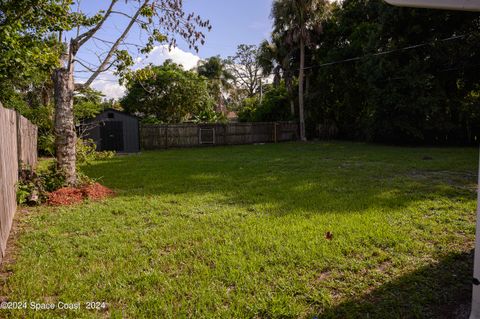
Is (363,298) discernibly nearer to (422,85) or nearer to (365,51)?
(422,85)

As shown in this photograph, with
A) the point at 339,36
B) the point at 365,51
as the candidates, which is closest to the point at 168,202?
the point at 365,51

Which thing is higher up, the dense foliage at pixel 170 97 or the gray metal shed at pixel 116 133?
the dense foliage at pixel 170 97

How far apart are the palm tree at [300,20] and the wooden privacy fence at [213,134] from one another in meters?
1.70

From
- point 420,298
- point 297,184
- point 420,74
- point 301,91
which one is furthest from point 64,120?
point 301,91

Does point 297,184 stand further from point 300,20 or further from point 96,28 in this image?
point 300,20

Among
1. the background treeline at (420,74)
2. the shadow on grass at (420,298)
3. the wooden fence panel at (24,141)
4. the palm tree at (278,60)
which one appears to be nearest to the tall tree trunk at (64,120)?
the wooden fence panel at (24,141)

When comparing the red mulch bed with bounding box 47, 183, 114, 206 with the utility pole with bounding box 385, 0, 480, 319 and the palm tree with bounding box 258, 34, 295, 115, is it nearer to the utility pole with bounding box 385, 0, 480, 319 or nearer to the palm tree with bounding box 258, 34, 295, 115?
the utility pole with bounding box 385, 0, 480, 319

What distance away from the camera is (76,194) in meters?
5.62

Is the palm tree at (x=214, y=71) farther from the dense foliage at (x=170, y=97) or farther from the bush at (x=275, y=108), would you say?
the bush at (x=275, y=108)

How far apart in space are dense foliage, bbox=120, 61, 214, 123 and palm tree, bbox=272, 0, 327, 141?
716cm

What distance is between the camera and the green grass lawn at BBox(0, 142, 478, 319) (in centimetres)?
232

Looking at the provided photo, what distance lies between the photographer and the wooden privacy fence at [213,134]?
18281 millimetres

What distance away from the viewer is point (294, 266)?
9.41 feet

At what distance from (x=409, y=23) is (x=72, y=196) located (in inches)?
651
